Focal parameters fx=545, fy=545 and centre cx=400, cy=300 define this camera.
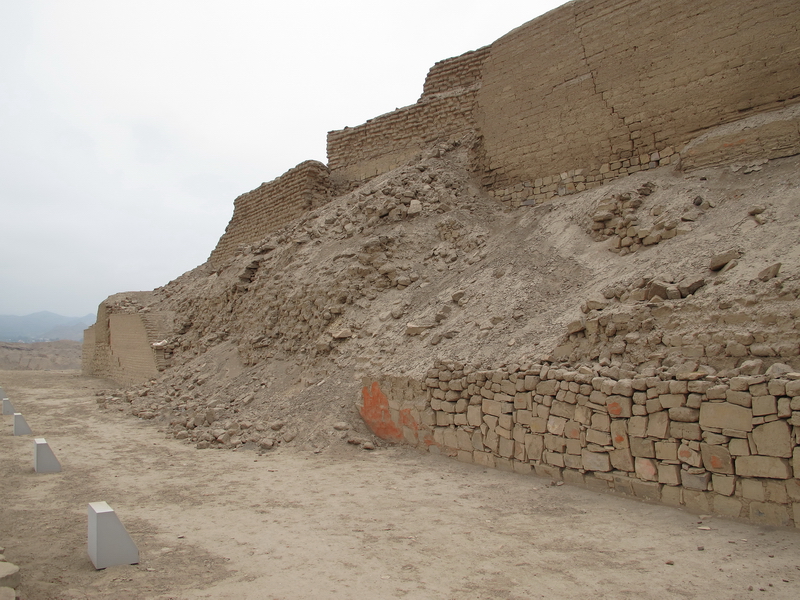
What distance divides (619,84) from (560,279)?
3648mm

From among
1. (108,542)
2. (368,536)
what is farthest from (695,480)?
(108,542)

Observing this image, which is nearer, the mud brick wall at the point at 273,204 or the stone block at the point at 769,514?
the stone block at the point at 769,514

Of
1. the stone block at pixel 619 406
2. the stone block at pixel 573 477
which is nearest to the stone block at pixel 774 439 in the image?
the stone block at pixel 619 406

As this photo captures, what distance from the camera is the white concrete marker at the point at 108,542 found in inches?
131

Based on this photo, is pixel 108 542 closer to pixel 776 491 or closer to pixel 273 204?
pixel 776 491

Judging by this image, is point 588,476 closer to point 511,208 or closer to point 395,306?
point 395,306

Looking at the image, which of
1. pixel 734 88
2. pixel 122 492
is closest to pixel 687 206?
pixel 734 88

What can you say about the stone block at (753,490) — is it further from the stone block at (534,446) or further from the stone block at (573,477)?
the stone block at (534,446)

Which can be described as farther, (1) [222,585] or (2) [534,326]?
(2) [534,326]

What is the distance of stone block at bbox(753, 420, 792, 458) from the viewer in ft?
12.6

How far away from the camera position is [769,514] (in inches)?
153

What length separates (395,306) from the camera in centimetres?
883

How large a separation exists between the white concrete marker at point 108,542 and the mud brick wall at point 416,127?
10.0 m

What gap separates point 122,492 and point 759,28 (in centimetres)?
949
